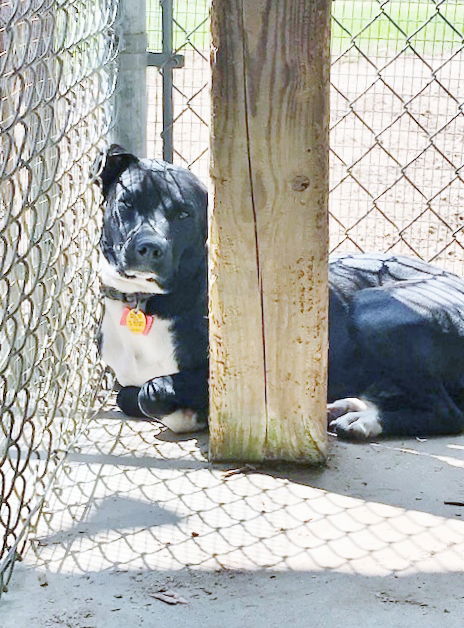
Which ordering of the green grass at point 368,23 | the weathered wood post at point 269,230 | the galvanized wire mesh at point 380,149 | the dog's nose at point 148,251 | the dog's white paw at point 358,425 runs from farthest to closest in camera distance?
1. the galvanized wire mesh at point 380,149
2. the green grass at point 368,23
3. the dog's white paw at point 358,425
4. the dog's nose at point 148,251
5. the weathered wood post at point 269,230

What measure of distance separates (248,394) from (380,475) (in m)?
0.49

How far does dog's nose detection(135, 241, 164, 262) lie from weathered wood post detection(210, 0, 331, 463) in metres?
0.34

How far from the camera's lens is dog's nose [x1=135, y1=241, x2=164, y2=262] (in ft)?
12.1

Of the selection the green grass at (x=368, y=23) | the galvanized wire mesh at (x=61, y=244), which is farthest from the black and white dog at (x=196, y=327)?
the green grass at (x=368, y=23)

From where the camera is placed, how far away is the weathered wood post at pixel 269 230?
3.18 m

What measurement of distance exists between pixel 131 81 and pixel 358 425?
1.47 metres

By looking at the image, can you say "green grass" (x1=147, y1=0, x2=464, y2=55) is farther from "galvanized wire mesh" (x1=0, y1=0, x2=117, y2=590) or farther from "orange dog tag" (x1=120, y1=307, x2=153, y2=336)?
"orange dog tag" (x1=120, y1=307, x2=153, y2=336)

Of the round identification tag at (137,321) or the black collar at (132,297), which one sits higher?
the black collar at (132,297)

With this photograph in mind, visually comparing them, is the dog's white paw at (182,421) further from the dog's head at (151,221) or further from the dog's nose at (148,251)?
the dog's nose at (148,251)

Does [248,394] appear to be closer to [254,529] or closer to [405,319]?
[254,529]

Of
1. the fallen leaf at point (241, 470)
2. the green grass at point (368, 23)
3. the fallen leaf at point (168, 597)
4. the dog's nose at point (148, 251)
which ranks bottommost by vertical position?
the fallen leaf at point (168, 597)

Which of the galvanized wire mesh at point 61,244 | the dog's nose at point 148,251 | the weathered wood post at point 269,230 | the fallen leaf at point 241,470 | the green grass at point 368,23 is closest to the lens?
the weathered wood post at point 269,230

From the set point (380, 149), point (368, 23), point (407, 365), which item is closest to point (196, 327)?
point (407, 365)

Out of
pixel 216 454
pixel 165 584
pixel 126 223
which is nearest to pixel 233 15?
pixel 126 223
